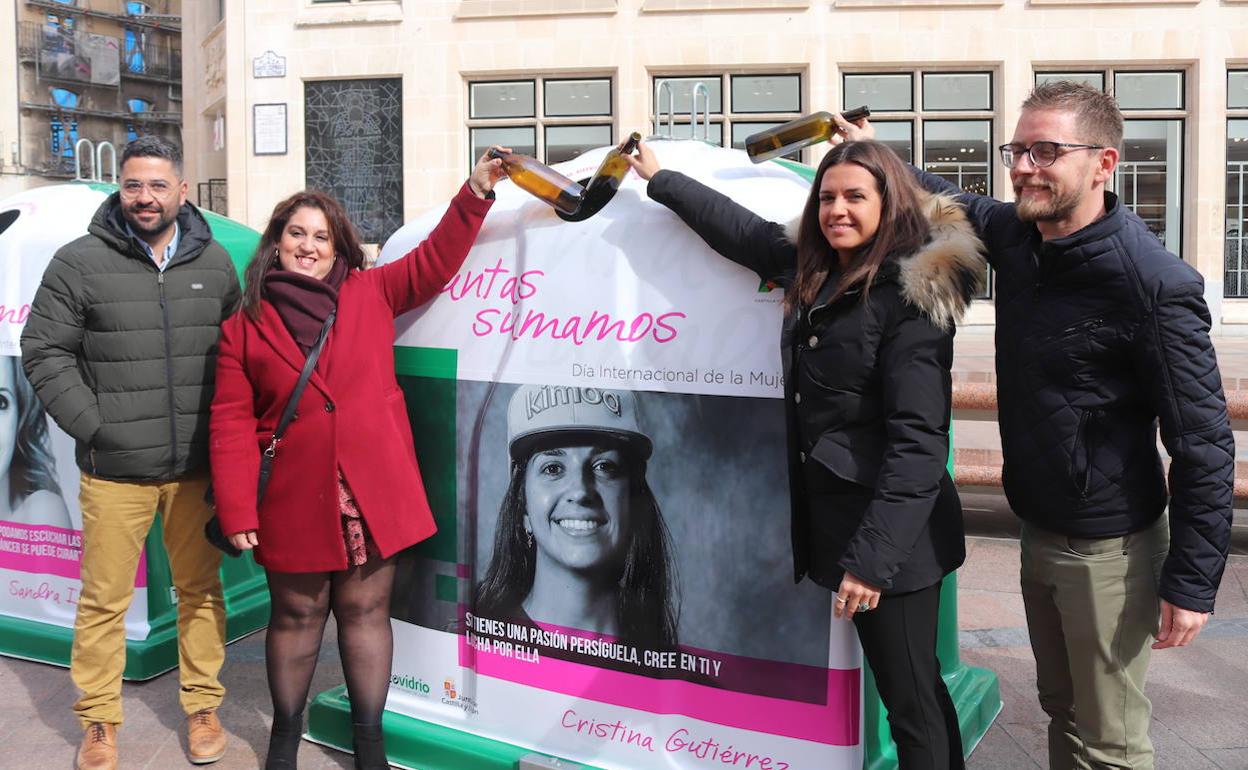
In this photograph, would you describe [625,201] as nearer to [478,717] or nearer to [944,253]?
[944,253]

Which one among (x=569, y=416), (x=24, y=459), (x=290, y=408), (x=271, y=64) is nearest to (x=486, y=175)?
(x=569, y=416)

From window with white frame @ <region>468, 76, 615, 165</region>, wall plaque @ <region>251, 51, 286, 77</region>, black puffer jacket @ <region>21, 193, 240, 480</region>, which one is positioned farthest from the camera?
wall plaque @ <region>251, 51, 286, 77</region>

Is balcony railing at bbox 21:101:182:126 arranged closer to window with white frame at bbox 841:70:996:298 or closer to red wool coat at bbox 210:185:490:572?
window with white frame at bbox 841:70:996:298

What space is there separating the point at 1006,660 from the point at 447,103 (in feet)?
41.3

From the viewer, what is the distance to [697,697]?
2682 mm

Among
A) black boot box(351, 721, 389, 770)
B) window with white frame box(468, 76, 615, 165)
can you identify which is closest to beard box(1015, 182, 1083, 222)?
black boot box(351, 721, 389, 770)

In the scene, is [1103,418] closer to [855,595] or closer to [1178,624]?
[1178,624]

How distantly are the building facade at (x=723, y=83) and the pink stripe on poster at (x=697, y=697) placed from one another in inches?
438

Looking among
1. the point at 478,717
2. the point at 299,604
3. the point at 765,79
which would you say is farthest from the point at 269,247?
the point at 765,79

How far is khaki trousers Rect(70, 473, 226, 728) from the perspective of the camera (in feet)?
10.2

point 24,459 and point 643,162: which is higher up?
point 643,162

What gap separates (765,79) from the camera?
47.1ft

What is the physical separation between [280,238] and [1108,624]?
7.23ft

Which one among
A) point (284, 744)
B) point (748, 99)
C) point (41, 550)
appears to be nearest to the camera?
point (284, 744)
